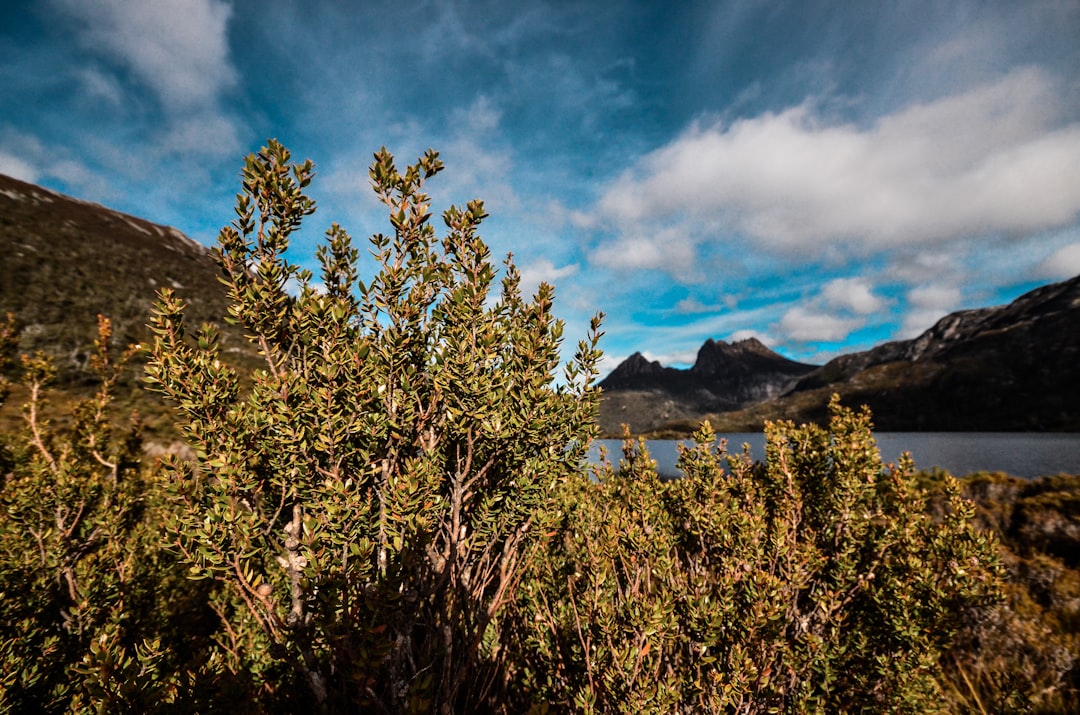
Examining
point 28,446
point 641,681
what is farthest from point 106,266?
point 641,681

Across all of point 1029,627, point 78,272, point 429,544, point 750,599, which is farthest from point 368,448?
point 78,272

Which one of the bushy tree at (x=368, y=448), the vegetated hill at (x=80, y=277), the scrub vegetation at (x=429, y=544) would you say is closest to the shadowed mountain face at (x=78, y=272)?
the vegetated hill at (x=80, y=277)

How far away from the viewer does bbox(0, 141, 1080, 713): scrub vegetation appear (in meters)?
3.32

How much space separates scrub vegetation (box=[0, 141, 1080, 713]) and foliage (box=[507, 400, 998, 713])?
0.05 m

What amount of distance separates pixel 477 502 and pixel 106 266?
309ft

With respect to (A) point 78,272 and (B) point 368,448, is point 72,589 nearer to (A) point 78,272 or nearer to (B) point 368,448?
(B) point 368,448

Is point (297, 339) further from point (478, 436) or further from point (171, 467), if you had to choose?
point (478, 436)

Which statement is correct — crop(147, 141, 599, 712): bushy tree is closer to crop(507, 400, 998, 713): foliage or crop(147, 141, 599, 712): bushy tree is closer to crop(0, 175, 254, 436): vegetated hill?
crop(507, 400, 998, 713): foliage

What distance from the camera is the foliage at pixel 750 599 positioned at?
4.84 metres

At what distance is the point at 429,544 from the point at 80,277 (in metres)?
85.3

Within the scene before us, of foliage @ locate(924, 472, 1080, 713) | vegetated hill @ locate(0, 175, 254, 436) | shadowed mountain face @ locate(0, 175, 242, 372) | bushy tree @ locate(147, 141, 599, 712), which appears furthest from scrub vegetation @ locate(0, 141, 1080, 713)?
shadowed mountain face @ locate(0, 175, 242, 372)

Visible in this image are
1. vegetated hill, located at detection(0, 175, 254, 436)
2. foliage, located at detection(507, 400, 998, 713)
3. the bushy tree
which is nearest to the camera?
the bushy tree

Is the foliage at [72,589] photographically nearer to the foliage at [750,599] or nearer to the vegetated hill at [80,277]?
the foliage at [750,599]

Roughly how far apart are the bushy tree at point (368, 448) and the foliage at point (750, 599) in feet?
4.23
